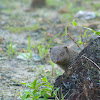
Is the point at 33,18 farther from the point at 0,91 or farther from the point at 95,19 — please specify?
the point at 0,91

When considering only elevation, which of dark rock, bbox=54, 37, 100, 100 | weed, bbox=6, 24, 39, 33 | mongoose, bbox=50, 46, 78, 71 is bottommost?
weed, bbox=6, 24, 39, 33

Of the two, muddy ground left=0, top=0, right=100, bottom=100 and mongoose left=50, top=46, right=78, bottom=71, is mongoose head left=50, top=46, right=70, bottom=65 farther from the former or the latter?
muddy ground left=0, top=0, right=100, bottom=100

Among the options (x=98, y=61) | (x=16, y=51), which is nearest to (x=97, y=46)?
(x=98, y=61)

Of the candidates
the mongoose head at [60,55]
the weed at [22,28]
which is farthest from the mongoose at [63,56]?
the weed at [22,28]

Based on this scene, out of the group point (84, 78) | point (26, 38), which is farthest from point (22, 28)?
point (84, 78)

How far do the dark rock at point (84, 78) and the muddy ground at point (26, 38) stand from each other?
2.09ft

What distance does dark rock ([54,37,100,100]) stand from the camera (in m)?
1.78

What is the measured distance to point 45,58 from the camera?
3.70 meters

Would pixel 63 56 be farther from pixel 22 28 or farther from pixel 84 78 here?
pixel 22 28

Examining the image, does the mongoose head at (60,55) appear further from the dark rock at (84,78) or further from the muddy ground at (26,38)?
the dark rock at (84,78)

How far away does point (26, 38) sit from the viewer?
505cm

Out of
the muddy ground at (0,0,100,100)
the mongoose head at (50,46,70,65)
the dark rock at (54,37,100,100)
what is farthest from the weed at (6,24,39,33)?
A: the dark rock at (54,37,100,100)

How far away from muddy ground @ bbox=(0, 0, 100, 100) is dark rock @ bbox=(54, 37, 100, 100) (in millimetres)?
637

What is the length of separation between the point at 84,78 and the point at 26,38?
3355 mm
